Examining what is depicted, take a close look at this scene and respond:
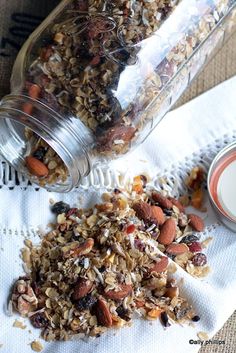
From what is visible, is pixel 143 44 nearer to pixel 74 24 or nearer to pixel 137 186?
pixel 74 24

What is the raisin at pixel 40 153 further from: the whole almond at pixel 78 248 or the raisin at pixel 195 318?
the raisin at pixel 195 318

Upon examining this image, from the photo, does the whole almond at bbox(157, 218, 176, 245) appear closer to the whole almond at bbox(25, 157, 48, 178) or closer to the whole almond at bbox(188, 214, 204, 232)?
the whole almond at bbox(188, 214, 204, 232)

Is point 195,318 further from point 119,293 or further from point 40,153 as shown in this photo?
point 40,153

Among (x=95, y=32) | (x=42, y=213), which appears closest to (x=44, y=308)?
(x=42, y=213)

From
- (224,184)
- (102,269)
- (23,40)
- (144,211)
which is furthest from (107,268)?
(23,40)

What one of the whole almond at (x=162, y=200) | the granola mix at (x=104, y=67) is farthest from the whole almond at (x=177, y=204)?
the granola mix at (x=104, y=67)
